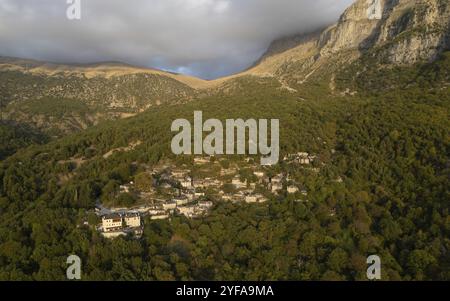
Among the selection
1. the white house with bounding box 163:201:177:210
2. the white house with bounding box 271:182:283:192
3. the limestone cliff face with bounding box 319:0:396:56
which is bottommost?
the white house with bounding box 163:201:177:210

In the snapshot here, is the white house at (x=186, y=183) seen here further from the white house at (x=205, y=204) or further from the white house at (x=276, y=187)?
the white house at (x=276, y=187)

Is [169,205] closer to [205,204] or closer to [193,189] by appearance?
[205,204]

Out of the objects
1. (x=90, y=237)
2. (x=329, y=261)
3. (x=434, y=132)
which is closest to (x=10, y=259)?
(x=90, y=237)

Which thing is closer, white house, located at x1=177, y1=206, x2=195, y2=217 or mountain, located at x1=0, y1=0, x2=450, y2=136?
white house, located at x1=177, y1=206, x2=195, y2=217

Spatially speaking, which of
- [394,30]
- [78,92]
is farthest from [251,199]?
[78,92]

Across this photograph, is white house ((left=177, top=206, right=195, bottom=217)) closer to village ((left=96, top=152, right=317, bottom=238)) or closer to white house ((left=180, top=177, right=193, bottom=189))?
village ((left=96, top=152, right=317, bottom=238))

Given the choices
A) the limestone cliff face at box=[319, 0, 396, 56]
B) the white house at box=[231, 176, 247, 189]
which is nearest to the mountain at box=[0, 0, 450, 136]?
the limestone cliff face at box=[319, 0, 396, 56]
